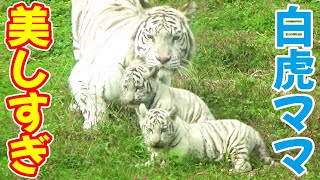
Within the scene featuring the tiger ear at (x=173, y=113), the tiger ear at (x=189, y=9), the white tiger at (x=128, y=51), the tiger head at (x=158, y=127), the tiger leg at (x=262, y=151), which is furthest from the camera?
the tiger ear at (x=189, y=9)

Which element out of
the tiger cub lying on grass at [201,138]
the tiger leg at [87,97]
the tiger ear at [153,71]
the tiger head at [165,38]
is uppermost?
the tiger head at [165,38]

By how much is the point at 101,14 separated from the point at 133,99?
75.4 inches

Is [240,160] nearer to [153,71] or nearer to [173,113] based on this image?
[173,113]

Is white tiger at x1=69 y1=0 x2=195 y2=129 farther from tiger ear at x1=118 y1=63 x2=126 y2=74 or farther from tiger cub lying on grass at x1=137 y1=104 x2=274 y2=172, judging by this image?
tiger cub lying on grass at x1=137 y1=104 x2=274 y2=172

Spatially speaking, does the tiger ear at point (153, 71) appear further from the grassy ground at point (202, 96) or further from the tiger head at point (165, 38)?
the grassy ground at point (202, 96)

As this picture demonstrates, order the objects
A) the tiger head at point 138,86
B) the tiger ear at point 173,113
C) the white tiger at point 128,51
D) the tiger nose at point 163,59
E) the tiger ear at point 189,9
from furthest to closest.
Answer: the tiger ear at point 189,9 < the white tiger at point 128,51 < the tiger nose at point 163,59 < the tiger head at point 138,86 < the tiger ear at point 173,113

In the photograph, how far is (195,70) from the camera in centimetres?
876

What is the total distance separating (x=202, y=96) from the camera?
8016 millimetres

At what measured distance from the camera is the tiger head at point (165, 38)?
7.24 meters

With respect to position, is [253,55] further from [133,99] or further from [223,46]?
[133,99]

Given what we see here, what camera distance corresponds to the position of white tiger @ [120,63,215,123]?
6891mm

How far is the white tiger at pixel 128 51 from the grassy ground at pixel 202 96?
164 mm

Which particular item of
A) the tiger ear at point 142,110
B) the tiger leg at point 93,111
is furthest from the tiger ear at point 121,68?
the tiger ear at point 142,110

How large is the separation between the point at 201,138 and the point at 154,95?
23.4 inches
